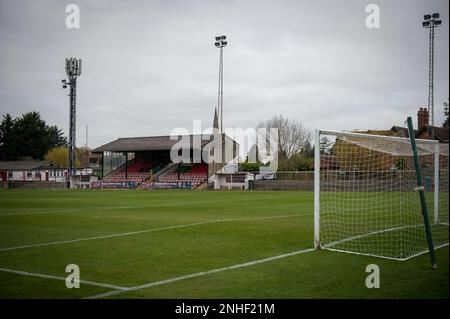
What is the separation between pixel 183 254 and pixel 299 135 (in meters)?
61.1

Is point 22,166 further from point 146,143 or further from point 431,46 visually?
point 431,46

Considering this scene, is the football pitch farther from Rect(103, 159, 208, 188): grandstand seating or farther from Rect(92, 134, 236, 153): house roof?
Rect(92, 134, 236, 153): house roof

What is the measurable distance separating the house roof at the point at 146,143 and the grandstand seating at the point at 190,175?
3358 millimetres

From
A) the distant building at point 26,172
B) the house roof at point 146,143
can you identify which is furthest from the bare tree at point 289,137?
the distant building at point 26,172

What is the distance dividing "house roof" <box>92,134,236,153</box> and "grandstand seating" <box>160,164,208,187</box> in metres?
3.36

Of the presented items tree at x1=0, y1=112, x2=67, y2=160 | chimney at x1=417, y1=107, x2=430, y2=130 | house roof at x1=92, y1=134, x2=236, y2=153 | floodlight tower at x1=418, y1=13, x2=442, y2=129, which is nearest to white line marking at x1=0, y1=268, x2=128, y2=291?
floodlight tower at x1=418, y1=13, x2=442, y2=129

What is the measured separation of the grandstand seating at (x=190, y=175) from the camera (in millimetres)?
54828

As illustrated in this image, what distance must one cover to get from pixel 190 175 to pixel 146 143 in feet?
33.4

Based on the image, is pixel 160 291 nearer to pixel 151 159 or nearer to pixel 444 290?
pixel 444 290

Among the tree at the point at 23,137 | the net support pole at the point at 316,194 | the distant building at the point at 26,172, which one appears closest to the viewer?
the net support pole at the point at 316,194

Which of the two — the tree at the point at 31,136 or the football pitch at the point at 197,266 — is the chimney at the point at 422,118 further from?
the tree at the point at 31,136

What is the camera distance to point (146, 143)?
207ft

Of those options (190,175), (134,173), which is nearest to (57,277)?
(190,175)
